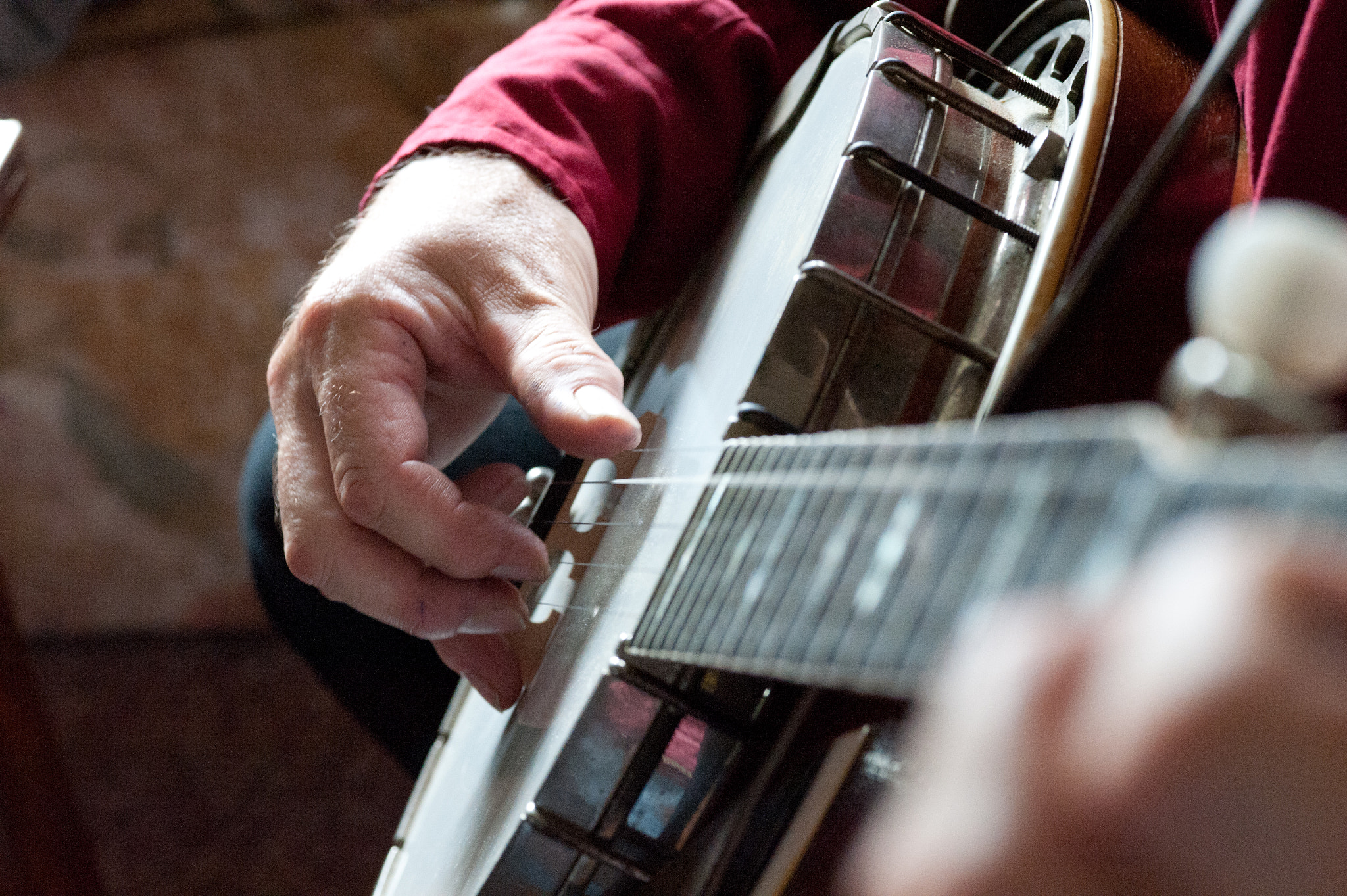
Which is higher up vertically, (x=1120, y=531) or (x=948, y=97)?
(x=948, y=97)

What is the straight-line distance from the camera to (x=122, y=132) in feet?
4.48

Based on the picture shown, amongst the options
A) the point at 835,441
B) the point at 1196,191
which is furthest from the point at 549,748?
the point at 1196,191

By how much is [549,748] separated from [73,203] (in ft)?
4.06

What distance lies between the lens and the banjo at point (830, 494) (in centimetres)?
27

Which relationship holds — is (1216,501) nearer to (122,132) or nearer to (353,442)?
(353,442)

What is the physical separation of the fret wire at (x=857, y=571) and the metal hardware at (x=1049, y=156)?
0.24m

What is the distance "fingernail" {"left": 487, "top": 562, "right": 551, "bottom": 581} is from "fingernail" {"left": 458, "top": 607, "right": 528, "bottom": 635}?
21 millimetres

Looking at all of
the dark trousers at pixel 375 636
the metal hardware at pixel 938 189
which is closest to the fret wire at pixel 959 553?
the metal hardware at pixel 938 189

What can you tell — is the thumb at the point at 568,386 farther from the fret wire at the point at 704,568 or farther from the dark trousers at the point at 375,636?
the dark trousers at the point at 375,636

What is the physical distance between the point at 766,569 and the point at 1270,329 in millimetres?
166

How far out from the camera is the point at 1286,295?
0.66 feet

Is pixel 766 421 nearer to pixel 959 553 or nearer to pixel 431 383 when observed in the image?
pixel 959 553

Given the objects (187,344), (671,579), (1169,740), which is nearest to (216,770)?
(187,344)

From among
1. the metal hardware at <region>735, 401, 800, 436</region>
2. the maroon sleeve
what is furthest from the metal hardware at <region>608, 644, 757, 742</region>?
the maroon sleeve
